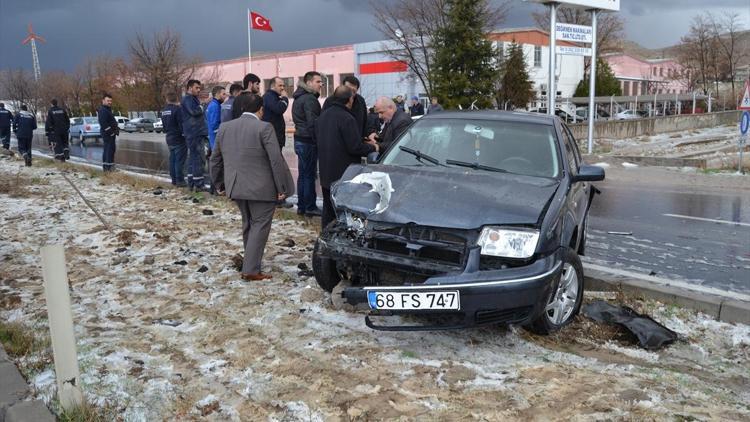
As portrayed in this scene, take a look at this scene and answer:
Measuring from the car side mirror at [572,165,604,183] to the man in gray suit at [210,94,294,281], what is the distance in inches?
101

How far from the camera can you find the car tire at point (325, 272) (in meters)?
5.14

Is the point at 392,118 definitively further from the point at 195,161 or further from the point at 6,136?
the point at 6,136

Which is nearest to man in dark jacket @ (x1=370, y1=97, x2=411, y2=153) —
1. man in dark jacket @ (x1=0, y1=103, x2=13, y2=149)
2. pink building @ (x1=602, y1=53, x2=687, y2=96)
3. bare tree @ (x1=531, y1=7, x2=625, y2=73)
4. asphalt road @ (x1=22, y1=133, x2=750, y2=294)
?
asphalt road @ (x1=22, y1=133, x2=750, y2=294)

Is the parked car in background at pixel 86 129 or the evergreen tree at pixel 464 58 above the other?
the evergreen tree at pixel 464 58

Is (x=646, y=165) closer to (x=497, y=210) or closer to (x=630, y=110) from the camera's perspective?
(x=497, y=210)

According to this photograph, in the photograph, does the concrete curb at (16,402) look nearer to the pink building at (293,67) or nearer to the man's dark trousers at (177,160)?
the man's dark trousers at (177,160)

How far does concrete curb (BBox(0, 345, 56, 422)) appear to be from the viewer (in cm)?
337

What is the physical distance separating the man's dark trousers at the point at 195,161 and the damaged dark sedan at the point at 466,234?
6.75 metres

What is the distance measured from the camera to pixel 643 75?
83.8 m

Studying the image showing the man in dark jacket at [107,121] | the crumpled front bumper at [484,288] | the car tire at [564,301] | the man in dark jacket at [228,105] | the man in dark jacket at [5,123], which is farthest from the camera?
the man in dark jacket at [5,123]

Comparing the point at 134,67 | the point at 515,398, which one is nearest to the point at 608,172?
the point at 515,398

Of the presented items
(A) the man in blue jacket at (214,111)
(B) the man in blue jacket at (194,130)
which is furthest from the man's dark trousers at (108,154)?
(A) the man in blue jacket at (214,111)

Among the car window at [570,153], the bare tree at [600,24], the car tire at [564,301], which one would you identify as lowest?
the car tire at [564,301]

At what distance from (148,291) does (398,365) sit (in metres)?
2.82
